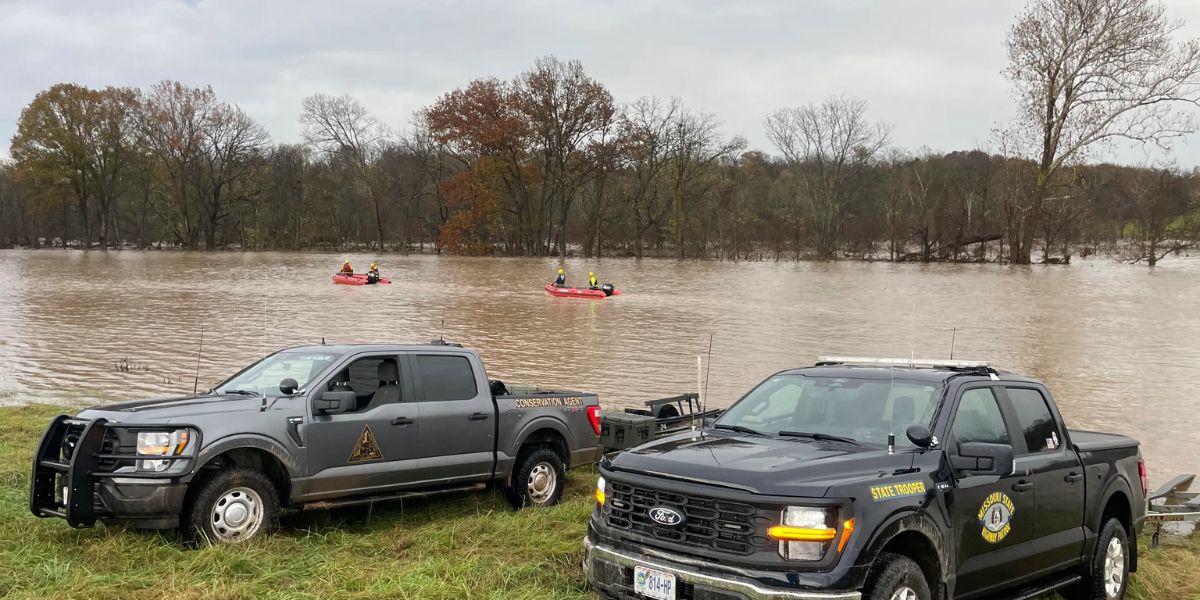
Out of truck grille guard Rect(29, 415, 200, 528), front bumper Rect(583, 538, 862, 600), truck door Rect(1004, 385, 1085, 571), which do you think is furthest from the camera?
truck grille guard Rect(29, 415, 200, 528)

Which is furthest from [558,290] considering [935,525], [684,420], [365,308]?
[935,525]

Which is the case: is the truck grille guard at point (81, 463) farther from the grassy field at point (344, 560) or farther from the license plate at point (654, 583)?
the license plate at point (654, 583)

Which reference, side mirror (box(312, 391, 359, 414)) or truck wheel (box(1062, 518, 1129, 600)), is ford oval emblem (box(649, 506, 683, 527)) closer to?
side mirror (box(312, 391, 359, 414))

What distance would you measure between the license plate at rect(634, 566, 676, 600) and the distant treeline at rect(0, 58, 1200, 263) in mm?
76791

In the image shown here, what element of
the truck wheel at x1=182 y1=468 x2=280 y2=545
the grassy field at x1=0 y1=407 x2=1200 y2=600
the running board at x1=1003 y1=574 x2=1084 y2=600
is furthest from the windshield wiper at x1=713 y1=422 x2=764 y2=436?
the truck wheel at x1=182 y1=468 x2=280 y2=545

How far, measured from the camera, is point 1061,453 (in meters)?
6.66

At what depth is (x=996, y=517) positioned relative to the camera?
19.3ft

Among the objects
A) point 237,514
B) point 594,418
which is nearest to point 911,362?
point 594,418

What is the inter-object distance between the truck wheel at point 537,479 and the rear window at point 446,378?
0.87m

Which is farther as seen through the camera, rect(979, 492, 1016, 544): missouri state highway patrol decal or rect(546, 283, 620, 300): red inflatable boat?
rect(546, 283, 620, 300): red inflatable boat

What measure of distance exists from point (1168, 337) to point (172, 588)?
3285 cm

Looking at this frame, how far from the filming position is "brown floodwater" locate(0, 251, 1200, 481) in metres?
19.5

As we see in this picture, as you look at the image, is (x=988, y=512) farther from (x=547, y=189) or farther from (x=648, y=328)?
(x=547, y=189)

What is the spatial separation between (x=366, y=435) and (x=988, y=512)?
484 centimetres
